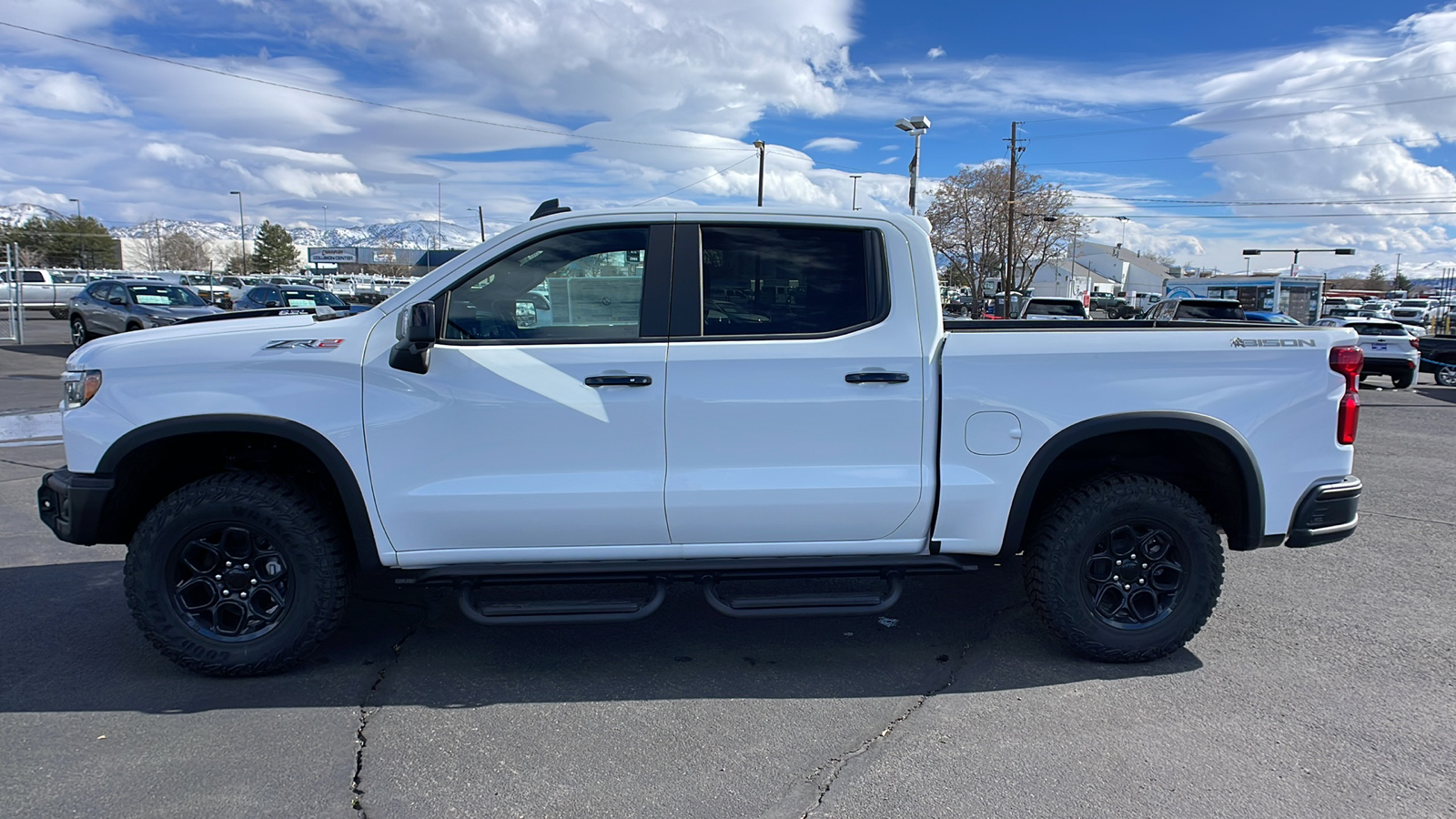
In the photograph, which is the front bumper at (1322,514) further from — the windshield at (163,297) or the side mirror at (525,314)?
the windshield at (163,297)

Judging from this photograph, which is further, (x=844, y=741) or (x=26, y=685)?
(x=26, y=685)

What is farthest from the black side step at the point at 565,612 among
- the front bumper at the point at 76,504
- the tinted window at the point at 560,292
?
the front bumper at the point at 76,504

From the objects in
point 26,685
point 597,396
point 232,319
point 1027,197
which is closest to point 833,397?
point 597,396

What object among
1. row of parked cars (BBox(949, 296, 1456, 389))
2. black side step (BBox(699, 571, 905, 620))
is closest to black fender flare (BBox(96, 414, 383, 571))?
black side step (BBox(699, 571, 905, 620))

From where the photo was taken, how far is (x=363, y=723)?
345 cm

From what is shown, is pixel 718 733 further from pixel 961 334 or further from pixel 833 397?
pixel 961 334

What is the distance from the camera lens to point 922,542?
3855mm

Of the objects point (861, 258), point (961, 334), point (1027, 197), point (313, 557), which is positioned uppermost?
point (1027, 197)

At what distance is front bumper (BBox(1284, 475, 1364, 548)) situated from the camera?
12.8ft

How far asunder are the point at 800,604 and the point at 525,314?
1713 millimetres

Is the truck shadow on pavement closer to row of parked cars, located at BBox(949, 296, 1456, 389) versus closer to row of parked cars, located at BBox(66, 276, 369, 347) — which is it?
row of parked cars, located at BBox(949, 296, 1456, 389)

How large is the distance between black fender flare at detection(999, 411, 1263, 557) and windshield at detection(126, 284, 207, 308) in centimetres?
2130

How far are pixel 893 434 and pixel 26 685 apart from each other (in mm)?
3802

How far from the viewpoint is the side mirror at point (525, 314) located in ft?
12.3
